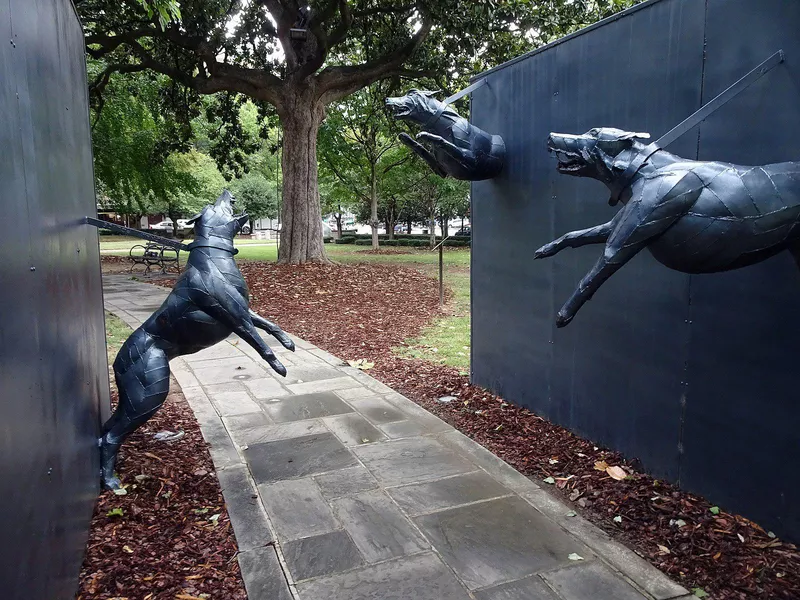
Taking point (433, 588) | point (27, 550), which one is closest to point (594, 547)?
point (433, 588)

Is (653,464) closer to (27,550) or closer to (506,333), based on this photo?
(506,333)

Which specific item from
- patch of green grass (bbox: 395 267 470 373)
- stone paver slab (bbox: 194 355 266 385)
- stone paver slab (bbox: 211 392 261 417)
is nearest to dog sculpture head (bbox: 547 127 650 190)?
stone paver slab (bbox: 211 392 261 417)

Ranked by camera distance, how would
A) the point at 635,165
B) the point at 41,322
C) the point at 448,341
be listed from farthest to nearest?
the point at 448,341
the point at 635,165
the point at 41,322

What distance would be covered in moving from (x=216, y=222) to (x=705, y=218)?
289 cm

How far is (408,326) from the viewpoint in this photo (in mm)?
9945

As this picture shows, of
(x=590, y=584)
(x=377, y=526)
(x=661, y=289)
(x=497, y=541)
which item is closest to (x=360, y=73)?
(x=661, y=289)

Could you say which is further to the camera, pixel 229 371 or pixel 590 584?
pixel 229 371

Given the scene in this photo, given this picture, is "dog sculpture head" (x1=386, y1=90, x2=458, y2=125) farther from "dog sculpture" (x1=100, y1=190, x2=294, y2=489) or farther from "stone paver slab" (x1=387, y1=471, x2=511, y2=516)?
"stone paver slab" (x1=387, y1=471, x2=511, y2=516)

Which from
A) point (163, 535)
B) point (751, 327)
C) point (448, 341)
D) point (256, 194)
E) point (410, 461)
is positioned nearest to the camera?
point (751, 327)

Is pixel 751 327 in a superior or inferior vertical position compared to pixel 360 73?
inferior

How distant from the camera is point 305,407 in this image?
5.65m

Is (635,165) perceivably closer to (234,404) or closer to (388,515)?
(388,515)

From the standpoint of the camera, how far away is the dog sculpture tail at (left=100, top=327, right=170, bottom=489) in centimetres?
369

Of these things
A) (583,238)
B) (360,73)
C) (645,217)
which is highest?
(360,73)
